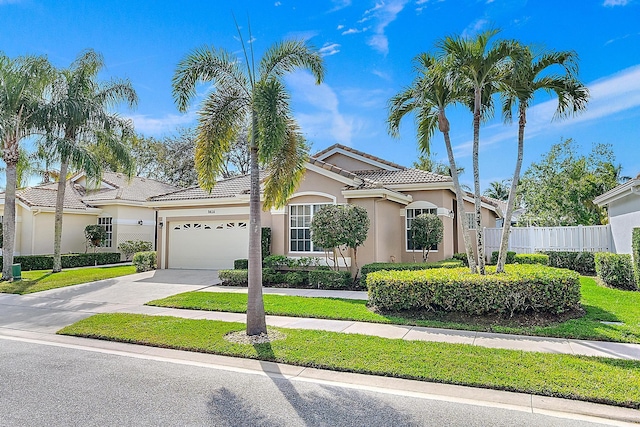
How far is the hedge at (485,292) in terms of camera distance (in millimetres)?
8492

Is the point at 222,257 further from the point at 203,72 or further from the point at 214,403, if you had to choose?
the point at 214,403

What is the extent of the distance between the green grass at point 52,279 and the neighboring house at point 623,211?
19347 mm

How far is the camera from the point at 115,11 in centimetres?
1193

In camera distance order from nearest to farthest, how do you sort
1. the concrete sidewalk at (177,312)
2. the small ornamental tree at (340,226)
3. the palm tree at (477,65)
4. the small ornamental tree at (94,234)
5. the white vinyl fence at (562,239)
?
1. the concrete sidewalk at (177,312)
2. the palm tree at (477,65)
3. the small ornamental tree at (340,226)
4. the white vinyl fence at (562,239)
5. the small ornamental tree at (94,234)

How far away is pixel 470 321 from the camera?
8.60m

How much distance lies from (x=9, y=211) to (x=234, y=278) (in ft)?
32.7

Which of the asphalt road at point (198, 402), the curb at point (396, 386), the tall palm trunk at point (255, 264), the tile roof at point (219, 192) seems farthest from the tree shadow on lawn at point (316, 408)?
the tile roof at point (219, 192)

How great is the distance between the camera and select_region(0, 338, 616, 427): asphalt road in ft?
14.6

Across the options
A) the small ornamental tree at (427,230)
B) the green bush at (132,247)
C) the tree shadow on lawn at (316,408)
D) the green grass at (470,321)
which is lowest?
the tree shadow on lawn at (316,408)

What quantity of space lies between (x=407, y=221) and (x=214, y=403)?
14006mm

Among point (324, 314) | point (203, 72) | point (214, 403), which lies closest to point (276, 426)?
point (214, 403)

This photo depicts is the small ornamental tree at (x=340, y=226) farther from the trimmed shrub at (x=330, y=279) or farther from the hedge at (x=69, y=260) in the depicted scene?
the hedge at (x=69, y=260)

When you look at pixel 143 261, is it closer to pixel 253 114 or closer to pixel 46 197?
pixel 46 197

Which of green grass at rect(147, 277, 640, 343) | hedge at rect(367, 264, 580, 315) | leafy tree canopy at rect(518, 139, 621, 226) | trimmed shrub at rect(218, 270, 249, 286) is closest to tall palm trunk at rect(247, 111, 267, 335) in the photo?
green grass at rect(147, 277, 640, 343)
